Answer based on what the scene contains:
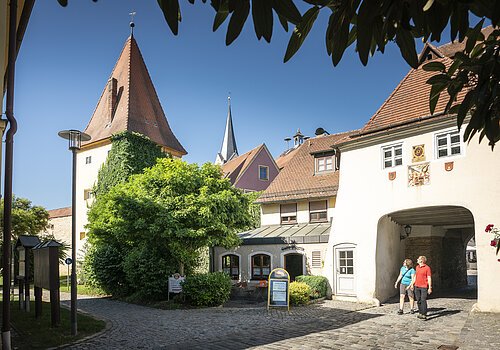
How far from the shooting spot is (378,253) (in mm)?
17531

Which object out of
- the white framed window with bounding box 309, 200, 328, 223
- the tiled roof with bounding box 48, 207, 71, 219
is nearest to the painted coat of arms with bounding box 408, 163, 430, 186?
the white framed window with bounding box 309, 200, 328, 223

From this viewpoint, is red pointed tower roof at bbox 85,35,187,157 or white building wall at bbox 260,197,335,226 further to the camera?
red pointed tower roof at bbox 85,35,187,157

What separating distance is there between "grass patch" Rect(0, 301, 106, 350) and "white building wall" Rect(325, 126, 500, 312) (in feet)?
32.3

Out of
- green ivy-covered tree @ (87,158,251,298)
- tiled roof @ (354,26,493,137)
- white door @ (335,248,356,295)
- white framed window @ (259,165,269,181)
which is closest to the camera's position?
tiled roof @ (354,26,493,137)

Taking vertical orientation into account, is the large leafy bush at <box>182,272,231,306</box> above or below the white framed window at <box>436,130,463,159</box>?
below

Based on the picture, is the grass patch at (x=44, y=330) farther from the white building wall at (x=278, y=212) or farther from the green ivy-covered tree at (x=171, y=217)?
the white building wall at (x=278, y=212)

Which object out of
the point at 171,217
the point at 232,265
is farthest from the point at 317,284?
the point at 232,265

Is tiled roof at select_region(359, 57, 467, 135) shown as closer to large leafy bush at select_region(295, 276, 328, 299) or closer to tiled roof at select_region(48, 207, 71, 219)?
large leafy bush at select_region(295, 276, 328, 299)

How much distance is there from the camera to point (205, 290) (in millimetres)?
17219

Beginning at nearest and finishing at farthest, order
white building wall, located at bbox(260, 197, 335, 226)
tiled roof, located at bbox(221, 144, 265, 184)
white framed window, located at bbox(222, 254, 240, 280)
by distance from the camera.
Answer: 1. white building wall, located at bbox(260, 197, 335, 226)
2. white framed window, located at bbox(222, 254, 240, 280)
3. tiled roof, located at bbox(221, 144, 265, 184)

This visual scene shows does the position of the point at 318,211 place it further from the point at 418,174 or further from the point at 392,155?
the point at 418,174

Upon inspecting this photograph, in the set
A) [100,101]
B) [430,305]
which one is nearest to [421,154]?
[430,305]

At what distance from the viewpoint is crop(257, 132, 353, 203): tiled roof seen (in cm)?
2348

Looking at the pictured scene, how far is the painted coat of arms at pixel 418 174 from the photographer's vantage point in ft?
51.9
